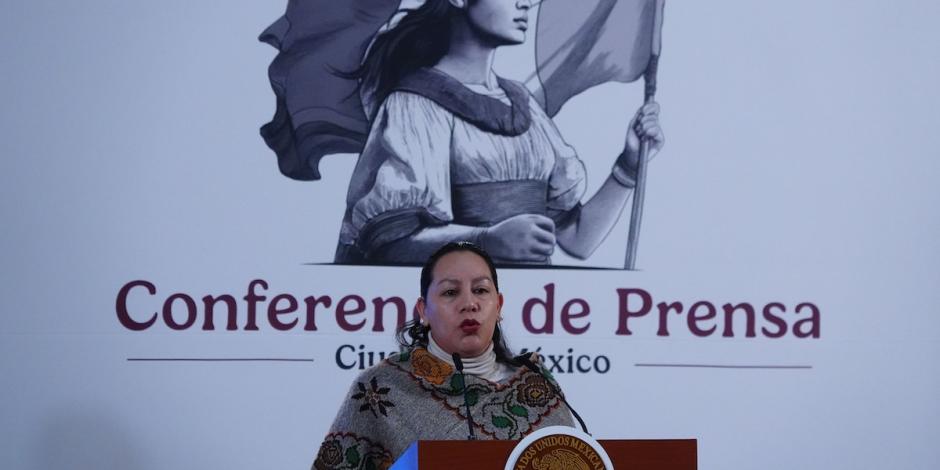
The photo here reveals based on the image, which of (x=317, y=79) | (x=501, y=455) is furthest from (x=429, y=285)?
(x=317, y=79)

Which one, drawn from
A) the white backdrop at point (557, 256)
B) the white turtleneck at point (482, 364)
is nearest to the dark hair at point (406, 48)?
the white backdrop at point (557, 256)

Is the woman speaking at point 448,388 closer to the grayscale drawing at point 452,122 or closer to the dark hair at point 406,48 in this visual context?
the grayscale drawing at point 452,122

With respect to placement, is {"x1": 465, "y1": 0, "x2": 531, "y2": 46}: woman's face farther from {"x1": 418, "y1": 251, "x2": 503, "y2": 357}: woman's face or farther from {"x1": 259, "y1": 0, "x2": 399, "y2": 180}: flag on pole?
{"x1": 418, "y1": 251, "x2": 503, "y2": 357}: woman's face

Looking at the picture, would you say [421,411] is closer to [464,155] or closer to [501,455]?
[501,455]

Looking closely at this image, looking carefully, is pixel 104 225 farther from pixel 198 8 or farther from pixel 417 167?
pixel 417 167

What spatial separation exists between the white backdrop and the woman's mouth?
55.6 inches

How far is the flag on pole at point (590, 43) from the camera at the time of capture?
4008mm

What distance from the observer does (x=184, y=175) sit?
3.82 meters

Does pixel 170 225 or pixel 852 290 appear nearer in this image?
pixel 170 225

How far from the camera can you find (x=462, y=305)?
2.50 m

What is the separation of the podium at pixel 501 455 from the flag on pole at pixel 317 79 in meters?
1.99

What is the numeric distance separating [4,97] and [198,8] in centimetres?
69

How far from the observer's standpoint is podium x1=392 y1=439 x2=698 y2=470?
1.89 meters

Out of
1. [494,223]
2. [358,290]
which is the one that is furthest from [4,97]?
[494,223]
